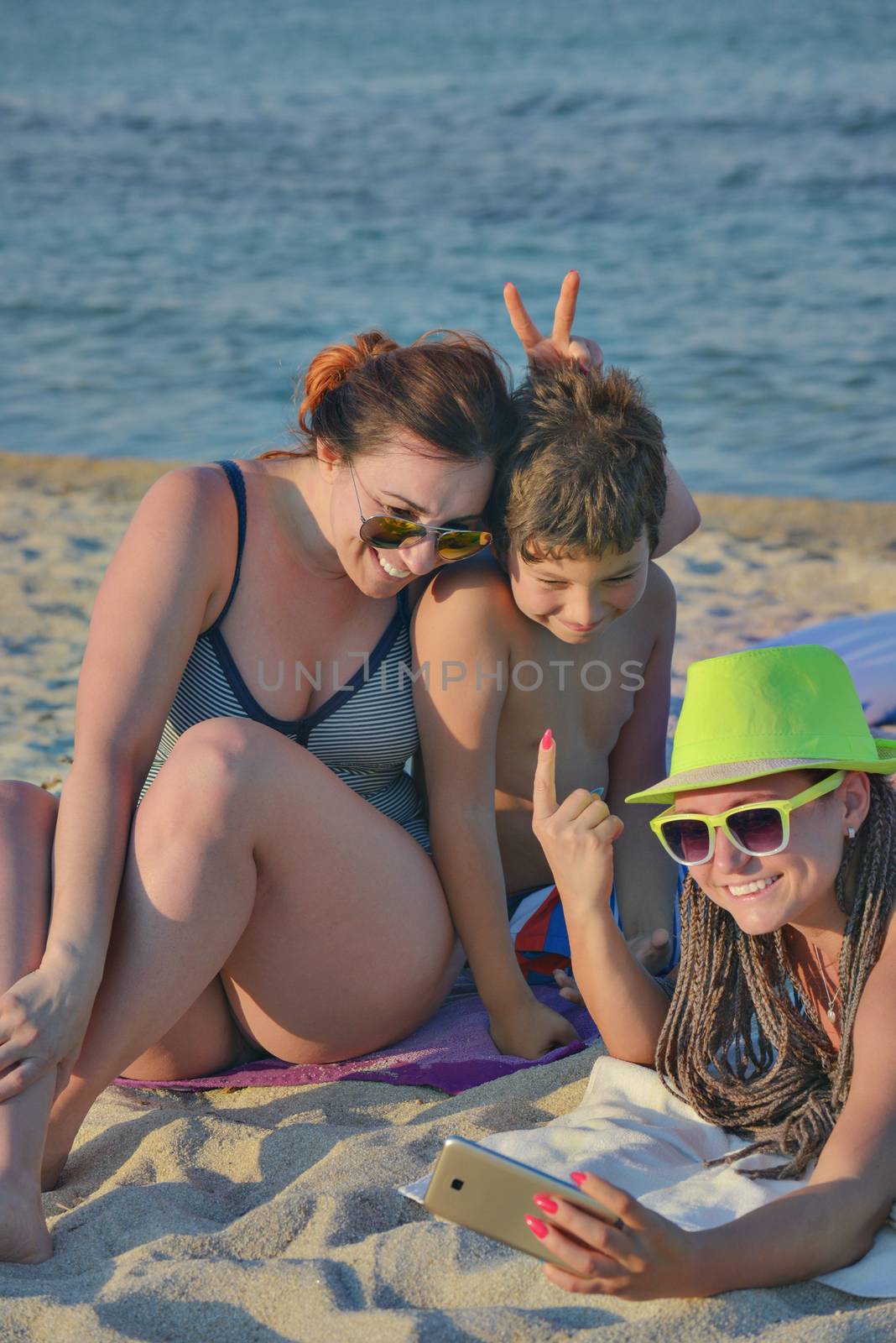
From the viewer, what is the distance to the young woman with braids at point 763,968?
1.96 m

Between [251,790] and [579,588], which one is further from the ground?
[579,588]

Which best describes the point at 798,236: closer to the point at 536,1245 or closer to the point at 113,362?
the point at 113,362

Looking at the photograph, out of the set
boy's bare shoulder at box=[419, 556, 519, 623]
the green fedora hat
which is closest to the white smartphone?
the green fedora hat

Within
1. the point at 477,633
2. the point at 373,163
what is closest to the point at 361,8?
the point at 373,163

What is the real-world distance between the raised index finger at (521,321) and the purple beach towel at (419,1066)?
157 centimetres

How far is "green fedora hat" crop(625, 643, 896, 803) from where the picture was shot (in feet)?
7.32

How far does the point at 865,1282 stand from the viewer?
2025mm

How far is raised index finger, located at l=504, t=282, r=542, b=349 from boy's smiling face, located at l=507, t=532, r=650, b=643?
606mm

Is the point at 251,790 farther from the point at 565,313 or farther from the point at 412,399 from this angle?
the point at 565,313

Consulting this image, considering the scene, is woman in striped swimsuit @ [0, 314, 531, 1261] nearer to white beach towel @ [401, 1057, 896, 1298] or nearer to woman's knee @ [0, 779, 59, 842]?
woman's knee @ [0, 779, 59, 842]

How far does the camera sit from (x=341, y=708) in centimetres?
305

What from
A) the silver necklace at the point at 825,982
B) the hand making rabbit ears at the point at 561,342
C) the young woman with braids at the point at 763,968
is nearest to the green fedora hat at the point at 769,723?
the young woman with braids at the point at 763,968

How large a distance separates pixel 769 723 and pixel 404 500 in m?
0.94

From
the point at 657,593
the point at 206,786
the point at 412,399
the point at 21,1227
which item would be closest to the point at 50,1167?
the point at 21,1227
